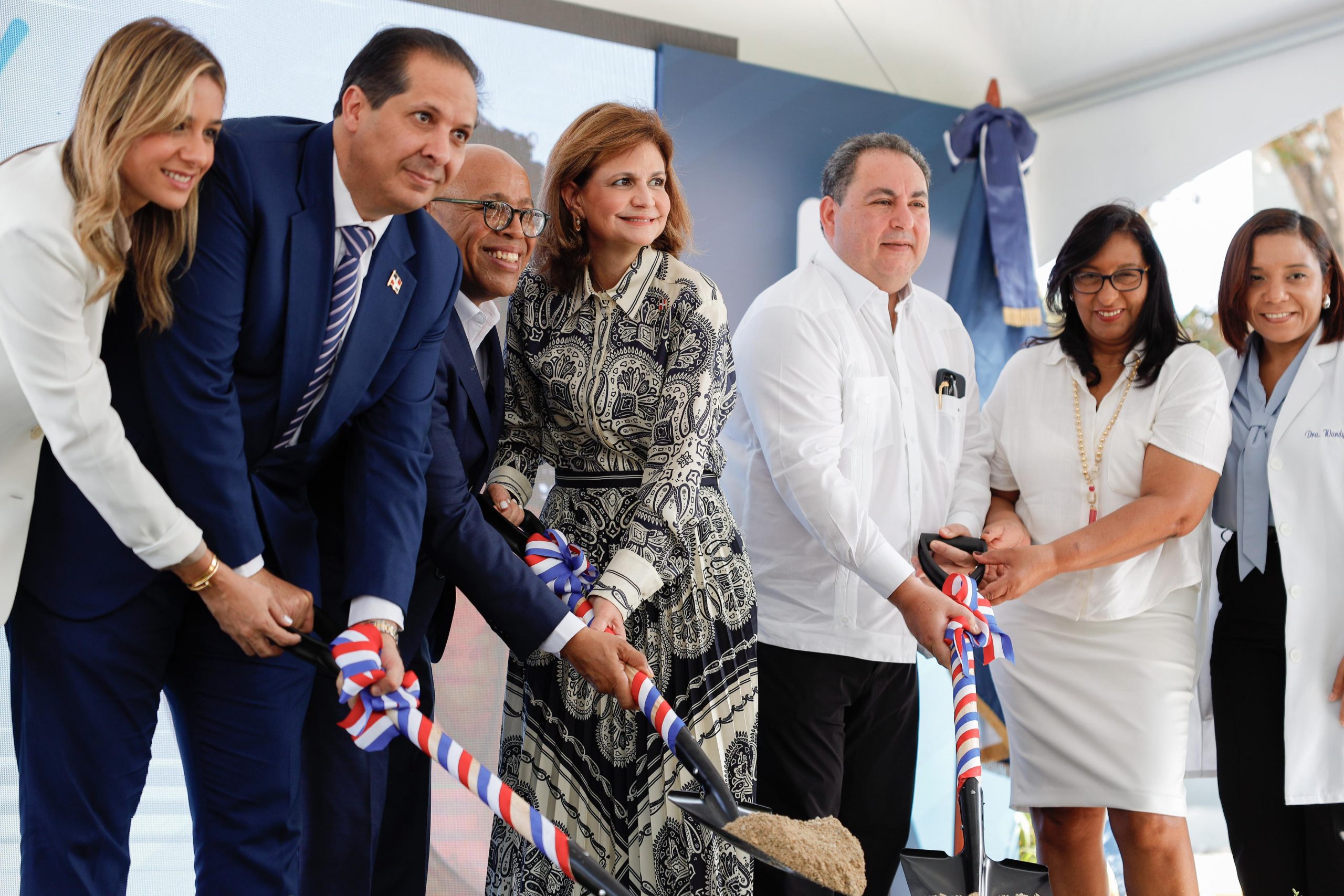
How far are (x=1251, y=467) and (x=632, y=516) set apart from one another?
5.38ft

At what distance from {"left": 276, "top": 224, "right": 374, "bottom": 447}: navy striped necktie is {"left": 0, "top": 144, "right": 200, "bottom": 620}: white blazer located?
0.92ft

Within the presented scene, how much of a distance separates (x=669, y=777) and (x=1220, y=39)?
3.12 metres

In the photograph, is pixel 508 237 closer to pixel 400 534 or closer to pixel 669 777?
pixel 400 534

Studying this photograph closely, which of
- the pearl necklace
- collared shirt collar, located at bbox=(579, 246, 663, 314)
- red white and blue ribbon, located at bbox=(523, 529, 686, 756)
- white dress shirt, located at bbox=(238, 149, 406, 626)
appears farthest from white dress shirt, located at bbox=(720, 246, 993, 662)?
white dress shirt, located at bbox=(238, 149, 406, 626)

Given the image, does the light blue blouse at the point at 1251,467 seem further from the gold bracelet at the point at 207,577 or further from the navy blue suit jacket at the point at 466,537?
the gold bracelet at the point at 207,577

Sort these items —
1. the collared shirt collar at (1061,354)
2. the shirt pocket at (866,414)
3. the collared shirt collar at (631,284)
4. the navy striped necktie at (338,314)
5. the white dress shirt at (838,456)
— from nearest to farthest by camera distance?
the navy striped necktie at (338,314)
the collared shirt collar at (631,284)
the white dress shirt at (838,456)
the shirt pocket at (866,414)
the collared shirt collar at (1061,354)

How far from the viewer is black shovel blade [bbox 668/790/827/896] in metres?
1.68

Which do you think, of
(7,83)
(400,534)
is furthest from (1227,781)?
(7,83)

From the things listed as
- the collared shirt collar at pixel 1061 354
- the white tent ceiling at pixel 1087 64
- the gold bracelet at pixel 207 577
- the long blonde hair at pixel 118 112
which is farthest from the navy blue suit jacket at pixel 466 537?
the white tent ceiling at pixel 1087 64

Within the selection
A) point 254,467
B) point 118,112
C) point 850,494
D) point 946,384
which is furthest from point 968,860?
point 118,112

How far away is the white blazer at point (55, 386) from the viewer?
1.56 m

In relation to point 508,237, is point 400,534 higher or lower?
lower

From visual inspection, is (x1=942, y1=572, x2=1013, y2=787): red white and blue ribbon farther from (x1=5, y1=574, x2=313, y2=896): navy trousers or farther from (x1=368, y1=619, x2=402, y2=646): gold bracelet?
(x1=5, y1=574, x2=313, y2=896): navy trousers

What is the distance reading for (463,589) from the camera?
2.20 meters
